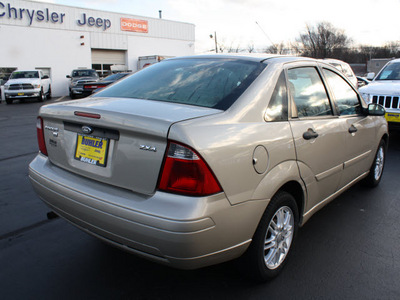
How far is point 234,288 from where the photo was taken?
257 cm

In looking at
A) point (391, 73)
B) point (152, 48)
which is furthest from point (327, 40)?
point (391, 73)

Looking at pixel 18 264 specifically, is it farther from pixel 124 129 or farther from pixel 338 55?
pixel 338 55

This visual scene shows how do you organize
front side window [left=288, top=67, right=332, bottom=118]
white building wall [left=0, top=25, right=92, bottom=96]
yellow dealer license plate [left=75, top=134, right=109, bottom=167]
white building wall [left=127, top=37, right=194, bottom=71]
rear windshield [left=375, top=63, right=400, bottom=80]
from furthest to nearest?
white building wall [left=127, top=37, right=194, bottom=71], white building wall [left=0, top=25, right=92, bottom=96], rear windshield [left=375, top=63, right=400, bottom=80], front side window [left=288, top=67, right=332, bottom=118], yellow dealer license plate [left=75, top=134, right=109, bottom=167]

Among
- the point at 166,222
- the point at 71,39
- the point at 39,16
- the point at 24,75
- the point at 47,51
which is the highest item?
the point at 39,16

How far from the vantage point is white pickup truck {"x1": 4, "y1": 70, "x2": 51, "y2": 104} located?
1903cm

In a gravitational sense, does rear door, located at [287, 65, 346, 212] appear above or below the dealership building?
below

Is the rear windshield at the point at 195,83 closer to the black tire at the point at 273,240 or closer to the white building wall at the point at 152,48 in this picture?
the black tire at the point at 273,240

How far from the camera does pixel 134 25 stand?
103 feet

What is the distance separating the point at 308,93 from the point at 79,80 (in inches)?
797

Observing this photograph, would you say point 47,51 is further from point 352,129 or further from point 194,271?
point 194,271

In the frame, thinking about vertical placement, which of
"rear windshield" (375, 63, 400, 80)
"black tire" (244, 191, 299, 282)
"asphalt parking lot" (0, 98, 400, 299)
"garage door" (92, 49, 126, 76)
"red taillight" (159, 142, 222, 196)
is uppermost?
"garage door" (92, 49, 126, 76)

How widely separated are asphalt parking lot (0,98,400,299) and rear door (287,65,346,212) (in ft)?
1.57

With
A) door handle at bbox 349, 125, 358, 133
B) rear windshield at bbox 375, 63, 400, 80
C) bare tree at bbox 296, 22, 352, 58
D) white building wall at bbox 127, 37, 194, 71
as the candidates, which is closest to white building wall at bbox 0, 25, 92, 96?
white building wall at bbox 127, 37, 194, 71

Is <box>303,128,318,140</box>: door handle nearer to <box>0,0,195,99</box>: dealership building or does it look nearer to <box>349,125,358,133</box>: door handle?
<box>349,125,358,133</box>: door handle
